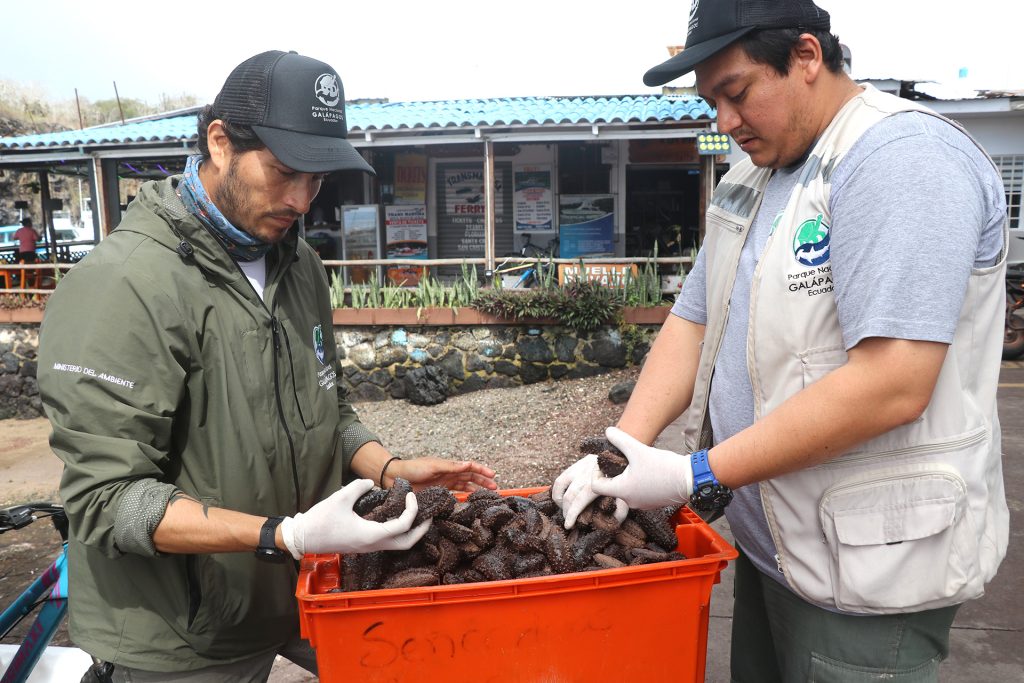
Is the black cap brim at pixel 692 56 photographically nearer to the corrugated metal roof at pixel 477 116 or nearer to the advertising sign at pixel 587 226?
the corrugated metal roof at pixel 477 116

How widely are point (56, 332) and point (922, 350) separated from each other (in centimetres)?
180

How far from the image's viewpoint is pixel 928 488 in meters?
1.58

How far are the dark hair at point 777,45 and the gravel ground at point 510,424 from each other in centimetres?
493

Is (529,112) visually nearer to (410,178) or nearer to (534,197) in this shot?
(534,197)

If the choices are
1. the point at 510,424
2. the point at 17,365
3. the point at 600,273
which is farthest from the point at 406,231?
the point at 510,424

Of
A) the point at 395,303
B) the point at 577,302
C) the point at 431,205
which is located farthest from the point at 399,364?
the point at 431,205

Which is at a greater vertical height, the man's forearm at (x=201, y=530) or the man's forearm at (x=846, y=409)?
the man's forearm at (x=846, y=409)

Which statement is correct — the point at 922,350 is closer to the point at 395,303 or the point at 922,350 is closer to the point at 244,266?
the point at 244,266

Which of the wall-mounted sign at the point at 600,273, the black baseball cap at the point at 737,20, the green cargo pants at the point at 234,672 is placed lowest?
the wall-mounted sign at the point at 600,273

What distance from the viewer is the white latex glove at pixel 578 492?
76.2 inches

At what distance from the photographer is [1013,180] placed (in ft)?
52.4

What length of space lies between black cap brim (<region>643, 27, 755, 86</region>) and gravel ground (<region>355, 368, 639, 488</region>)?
187 inches

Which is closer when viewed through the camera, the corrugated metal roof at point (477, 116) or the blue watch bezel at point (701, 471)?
the blue watch bezel at point (701, 471)

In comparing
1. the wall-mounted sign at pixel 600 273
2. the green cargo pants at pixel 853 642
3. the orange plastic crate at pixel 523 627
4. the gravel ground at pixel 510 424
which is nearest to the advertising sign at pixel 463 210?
the wall-mounted sign at pixel 600 273
